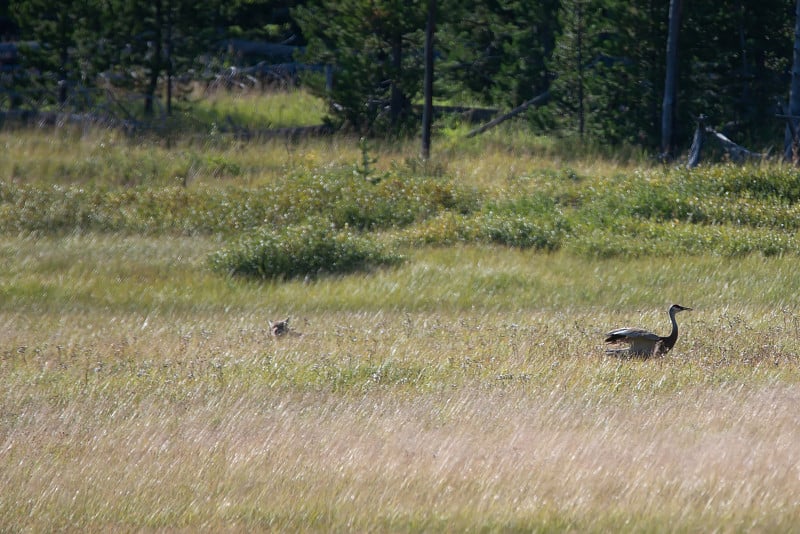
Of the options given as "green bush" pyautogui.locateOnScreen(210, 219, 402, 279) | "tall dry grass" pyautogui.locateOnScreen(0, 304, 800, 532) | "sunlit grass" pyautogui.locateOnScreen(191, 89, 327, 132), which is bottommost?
"green bush" pyautogui.locateOnScreen(210, 219, 402, 279)

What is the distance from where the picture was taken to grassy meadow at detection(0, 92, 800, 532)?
586cm

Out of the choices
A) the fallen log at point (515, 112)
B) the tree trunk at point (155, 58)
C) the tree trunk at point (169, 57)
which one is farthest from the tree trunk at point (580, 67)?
the tree trunk at point (155, 58)

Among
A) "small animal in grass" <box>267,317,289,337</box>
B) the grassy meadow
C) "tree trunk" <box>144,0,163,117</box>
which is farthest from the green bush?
"tree trunk" <box>144,0,163,117</box>

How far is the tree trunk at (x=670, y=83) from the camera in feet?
72.2

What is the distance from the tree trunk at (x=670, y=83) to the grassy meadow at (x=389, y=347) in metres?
2.59

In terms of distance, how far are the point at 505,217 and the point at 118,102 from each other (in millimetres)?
12379

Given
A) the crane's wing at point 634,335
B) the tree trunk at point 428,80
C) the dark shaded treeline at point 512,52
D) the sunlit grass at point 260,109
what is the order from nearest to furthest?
the crane's wing at point 634,335 → the tree trunk at point 428,80 → the dark shaded treeline at point 512,52 → the sunlit grass at point 260,109

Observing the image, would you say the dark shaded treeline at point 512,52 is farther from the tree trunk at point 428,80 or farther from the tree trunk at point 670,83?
the tree trunk at point 428,80

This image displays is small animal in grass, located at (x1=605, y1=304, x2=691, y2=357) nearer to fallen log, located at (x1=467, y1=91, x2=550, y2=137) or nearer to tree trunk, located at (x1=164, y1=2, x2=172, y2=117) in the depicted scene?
fallen log, located at (x1=467, y1=91, x2=550, y2=137)

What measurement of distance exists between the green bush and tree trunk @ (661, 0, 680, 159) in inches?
406

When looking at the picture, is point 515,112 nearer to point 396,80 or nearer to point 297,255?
point 396,80

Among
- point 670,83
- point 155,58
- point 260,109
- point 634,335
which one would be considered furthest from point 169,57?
point 634,335

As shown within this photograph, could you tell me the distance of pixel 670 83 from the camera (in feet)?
73.4

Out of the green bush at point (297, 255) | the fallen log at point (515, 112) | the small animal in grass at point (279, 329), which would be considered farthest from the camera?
the fallen log at point (515, 112)
